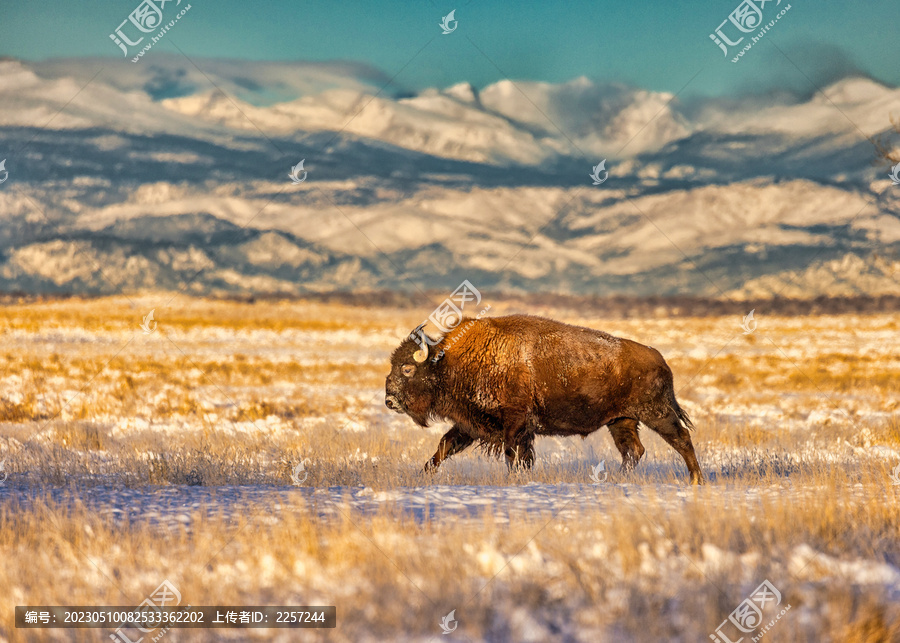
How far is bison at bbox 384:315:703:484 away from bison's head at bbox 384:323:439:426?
14 mm

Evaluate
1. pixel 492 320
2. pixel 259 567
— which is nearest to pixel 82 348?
pixel 492 320

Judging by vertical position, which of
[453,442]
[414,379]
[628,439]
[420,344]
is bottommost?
[453,442]

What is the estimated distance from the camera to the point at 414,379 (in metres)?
10.5

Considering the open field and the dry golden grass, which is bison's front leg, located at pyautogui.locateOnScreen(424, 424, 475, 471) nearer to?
the open field

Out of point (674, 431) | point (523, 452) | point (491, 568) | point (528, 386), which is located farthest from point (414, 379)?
point (491, 568)

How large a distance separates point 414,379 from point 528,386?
1.60m

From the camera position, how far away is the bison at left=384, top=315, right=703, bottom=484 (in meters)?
9.96

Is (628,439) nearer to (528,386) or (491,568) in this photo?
(528,386)

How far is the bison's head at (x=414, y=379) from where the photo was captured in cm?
1047

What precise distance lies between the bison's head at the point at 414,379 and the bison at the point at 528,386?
14 mm

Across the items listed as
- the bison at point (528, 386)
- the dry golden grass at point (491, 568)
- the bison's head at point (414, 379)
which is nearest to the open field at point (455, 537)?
the dry golden grass at point (491, 568)

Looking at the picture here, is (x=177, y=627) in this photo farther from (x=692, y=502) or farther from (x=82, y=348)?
(x=82, y=348)

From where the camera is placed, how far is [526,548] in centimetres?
595

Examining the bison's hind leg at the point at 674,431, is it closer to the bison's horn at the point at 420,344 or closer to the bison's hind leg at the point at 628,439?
the bison's hind leg at the point at 628,439
